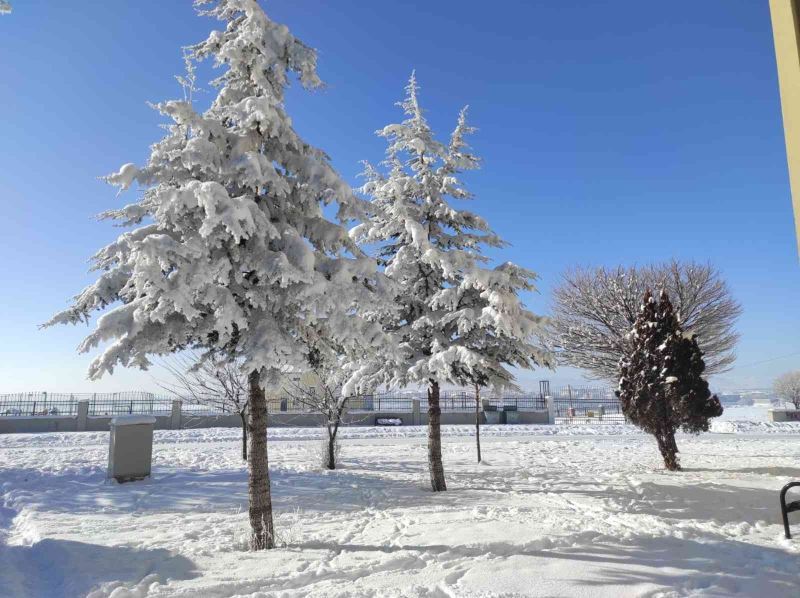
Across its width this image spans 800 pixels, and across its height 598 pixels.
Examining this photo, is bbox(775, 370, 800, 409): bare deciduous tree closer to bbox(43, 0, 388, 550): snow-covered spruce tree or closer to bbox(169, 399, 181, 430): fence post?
bbox(169, 399, 181, 430): fence post

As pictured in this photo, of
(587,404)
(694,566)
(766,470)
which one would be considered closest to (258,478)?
(694,566)

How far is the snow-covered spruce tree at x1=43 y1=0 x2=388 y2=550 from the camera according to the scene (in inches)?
240

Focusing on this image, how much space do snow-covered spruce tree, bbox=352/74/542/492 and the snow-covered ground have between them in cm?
263

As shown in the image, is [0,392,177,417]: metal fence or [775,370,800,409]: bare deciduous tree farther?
[775,370,800,409]: bare deciduous tree

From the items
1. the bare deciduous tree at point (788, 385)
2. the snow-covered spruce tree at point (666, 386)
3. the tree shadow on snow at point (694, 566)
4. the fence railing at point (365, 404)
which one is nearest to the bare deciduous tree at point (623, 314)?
the fence railing at point (365, 404)

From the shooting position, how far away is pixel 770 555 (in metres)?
6.22

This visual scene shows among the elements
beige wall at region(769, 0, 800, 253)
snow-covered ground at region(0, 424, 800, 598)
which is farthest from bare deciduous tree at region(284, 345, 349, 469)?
beige wall at region(769, 0, 800, 253)

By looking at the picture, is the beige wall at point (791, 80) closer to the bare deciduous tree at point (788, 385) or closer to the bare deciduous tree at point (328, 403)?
the bare deciduous tree at point (328, 403)

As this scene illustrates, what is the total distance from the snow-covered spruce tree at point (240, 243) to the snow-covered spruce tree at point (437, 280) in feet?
10.9

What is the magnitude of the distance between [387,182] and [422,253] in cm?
203

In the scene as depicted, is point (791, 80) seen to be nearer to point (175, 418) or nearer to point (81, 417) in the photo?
point (175, 418)

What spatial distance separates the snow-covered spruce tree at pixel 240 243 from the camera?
610 centimetres

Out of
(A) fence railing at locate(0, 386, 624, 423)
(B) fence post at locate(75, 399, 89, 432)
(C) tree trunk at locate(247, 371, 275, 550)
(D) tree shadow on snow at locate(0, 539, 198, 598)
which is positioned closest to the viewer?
(D) tree shadow on snow at locate(0, 539, 198, 598)

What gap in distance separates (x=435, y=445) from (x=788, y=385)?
2322 inches
